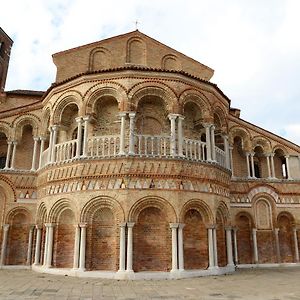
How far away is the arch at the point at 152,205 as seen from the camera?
39.7 feet

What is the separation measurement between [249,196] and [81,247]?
957 centimetres

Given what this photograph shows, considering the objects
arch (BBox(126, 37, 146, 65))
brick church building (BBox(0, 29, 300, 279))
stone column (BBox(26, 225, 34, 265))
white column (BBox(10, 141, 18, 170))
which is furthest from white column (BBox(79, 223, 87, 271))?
arch (BBox(126, 37, 146, 65))

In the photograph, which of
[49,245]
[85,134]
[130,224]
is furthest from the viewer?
[85,134]

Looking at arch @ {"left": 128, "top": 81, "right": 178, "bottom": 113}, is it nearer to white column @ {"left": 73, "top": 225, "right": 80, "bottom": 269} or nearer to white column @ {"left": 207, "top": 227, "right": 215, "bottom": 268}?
white column @ {"left": 207, "top": 227, "right": 215, "bottom": 268}

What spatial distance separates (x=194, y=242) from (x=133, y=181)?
3387 mm

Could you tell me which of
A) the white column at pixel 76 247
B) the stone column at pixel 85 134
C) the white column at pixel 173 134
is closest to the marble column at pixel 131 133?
the white column at pixel 173 134

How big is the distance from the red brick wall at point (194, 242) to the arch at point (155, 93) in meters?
4.42

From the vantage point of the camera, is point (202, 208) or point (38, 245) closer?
point (202, 208)

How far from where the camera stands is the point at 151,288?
9.71 m

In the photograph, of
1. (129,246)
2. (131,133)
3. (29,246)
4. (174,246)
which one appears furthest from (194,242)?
(29,246)

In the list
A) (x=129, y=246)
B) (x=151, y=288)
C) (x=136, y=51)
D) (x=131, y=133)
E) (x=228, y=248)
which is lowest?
(x=151, y=288)

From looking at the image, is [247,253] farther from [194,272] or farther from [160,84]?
[160,84]

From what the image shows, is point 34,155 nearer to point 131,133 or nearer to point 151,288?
point 131,133

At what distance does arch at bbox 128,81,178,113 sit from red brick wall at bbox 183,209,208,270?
4416mm
